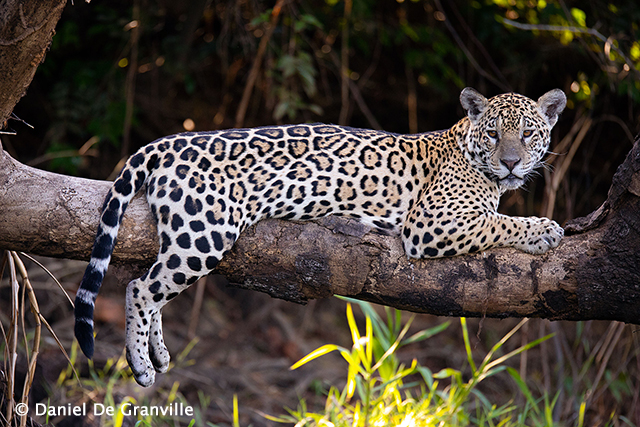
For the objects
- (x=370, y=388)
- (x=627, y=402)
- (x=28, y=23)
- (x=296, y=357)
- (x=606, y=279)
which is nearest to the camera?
(x=28, y=23)

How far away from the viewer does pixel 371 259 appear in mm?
4203

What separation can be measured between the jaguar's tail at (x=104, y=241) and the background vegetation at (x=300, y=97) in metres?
2.96

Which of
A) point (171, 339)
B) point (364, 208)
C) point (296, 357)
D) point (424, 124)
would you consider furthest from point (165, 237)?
point (424, 124)

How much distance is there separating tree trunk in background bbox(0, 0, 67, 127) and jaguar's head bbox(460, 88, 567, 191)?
2968mm

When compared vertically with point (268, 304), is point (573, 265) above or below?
above

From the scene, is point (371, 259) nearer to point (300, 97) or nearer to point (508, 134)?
point (508, 134)

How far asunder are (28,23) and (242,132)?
1.68m

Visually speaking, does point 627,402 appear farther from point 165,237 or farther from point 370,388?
point 165,237

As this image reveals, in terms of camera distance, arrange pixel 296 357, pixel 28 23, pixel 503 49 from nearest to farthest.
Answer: pixel 28 23
pixel 503 49
pixel 296 357

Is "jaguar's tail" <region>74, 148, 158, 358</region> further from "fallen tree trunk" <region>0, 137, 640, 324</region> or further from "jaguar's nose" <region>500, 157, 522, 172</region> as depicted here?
"jaguar's nose" <region>500, 157, 522, 172</region>

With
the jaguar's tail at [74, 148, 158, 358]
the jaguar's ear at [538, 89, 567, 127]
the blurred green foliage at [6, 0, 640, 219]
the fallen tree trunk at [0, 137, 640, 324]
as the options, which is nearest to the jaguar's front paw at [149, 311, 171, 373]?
the fallen tree trunk at [0, 137, 640, 324]

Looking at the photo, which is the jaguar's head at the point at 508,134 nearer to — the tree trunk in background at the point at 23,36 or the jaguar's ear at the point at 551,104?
the jaguar's ear at the point at 551,104

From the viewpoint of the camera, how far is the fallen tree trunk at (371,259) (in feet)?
13.0

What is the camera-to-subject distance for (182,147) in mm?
4273
